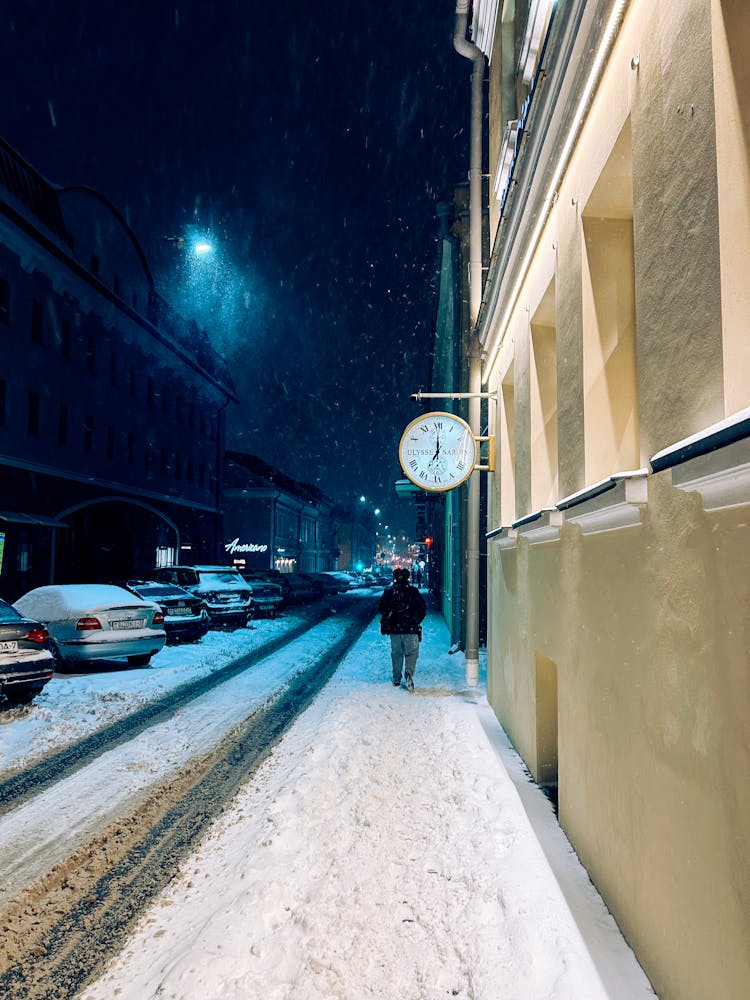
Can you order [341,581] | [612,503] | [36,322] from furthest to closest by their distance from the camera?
[341,581] → [36,322] → [612,503]

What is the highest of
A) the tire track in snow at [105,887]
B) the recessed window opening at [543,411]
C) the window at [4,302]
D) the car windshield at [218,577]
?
the window at [4,302]

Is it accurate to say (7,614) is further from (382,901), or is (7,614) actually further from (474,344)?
(474,344)

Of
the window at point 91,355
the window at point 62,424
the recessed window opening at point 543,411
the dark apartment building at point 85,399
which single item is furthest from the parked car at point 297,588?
the recessed window opening at point 543,411

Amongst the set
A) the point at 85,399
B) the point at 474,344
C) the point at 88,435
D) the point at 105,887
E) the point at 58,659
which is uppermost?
the point at 85,399

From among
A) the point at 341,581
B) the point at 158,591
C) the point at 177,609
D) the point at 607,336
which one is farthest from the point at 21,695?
the point at 341,581

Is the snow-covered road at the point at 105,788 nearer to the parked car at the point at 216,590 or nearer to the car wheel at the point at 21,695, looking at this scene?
the car wheel at the point at 21,695

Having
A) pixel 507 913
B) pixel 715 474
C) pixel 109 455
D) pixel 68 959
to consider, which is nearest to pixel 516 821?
pixel 507 913

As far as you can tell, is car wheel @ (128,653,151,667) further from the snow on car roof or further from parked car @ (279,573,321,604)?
parked car @ (279,573,321,604)

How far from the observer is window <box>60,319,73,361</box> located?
2466cm

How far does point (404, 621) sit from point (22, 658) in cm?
534

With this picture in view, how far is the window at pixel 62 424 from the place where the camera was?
2434cm

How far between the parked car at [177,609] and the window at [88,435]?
430 inches

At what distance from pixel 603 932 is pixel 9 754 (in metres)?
6.08

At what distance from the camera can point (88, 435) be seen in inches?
1039
